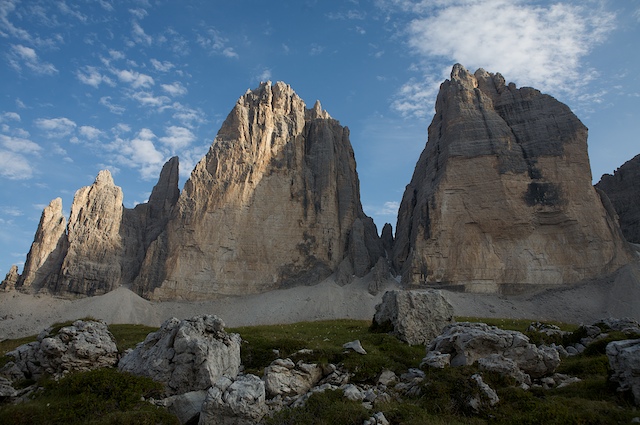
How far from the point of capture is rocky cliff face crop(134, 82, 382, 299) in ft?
283

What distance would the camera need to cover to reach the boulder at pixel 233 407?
1210 centimetres

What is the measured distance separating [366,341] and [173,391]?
10924 mm

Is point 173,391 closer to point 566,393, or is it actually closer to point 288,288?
point 566,393

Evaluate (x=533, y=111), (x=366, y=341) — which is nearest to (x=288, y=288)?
(x=533, y=111)

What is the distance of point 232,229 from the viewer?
88.1 meters

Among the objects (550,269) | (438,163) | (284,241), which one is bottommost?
(550,269)

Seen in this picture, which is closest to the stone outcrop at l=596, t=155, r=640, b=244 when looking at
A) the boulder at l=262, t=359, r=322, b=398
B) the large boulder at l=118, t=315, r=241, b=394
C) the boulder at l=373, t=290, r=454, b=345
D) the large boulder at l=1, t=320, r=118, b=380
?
the boulder at l=373, t=290, r=454, b=345

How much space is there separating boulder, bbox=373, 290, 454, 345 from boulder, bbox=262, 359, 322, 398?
9.72 m

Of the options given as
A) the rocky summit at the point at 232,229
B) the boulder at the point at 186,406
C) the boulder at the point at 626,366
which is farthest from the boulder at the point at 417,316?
the rocky summit at the point at 232,229

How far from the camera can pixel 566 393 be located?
13.6 m

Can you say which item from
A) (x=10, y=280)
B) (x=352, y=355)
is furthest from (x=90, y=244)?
(x=352, y=355)

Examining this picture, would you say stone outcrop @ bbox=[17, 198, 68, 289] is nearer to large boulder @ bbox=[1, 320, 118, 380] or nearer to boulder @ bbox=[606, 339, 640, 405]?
large boulder @ bbox=[1, 320, 118, 380]

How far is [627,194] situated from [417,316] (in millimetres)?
93478

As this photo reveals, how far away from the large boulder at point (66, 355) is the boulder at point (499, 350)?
13427 millimetres
